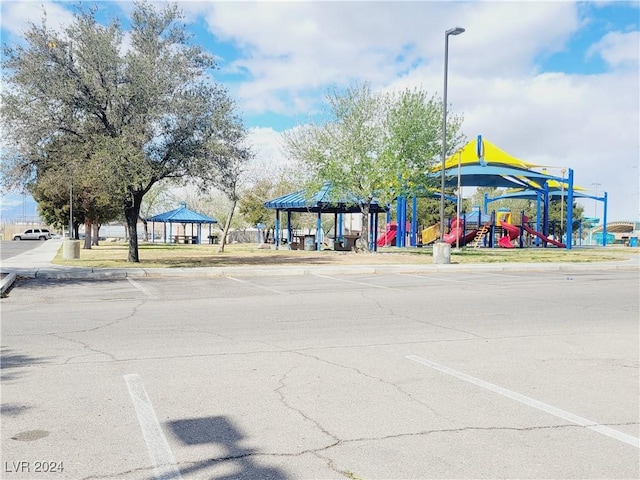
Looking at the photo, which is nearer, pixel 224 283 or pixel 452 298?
pixel 452 298

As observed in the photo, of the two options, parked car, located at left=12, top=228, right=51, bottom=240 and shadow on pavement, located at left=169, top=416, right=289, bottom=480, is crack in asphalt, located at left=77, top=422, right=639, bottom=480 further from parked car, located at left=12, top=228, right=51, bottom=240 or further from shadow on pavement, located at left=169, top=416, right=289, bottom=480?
parked car, located at left=12, top=228, right=51, bottom=240

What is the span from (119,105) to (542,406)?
62.7 feet

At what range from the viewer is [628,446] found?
4.19 m

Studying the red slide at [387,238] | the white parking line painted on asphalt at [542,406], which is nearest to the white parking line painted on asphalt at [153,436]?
the white parking line painted on asphalt at [542,406]

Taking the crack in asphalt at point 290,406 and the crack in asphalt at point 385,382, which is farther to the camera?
the crack in asphalt at point 385,382

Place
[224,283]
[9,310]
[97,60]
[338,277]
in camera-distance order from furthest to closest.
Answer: [97,60], [338,277], [224,283], [9,310]

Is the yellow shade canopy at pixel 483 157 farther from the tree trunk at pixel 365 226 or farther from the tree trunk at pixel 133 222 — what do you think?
the tree trunk at pixel 133 222

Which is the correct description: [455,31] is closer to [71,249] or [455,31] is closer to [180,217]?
[71,249]

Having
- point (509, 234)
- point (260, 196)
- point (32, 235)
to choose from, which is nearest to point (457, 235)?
point (509, 234)

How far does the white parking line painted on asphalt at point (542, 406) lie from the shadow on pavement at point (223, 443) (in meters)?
2.54

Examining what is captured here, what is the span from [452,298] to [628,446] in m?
8.53

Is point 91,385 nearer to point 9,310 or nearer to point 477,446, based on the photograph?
point 477,446

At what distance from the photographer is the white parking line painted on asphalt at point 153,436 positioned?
3676mm

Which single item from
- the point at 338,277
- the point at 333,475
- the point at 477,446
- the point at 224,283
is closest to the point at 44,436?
the point at 333,475
